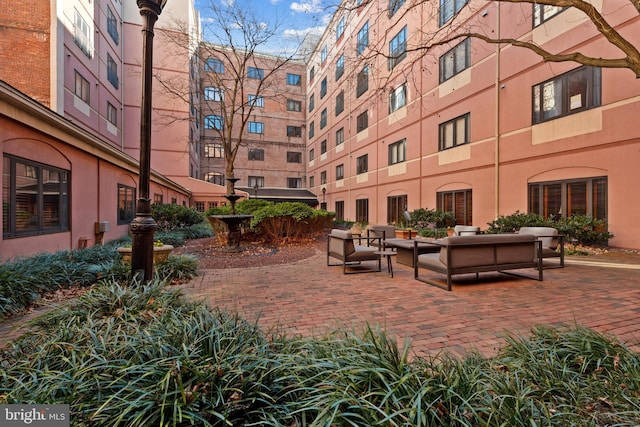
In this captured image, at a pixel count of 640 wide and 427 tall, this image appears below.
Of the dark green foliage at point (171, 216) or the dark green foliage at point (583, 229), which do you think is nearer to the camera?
the dark green foliage at point (583, 229)

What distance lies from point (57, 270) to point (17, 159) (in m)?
3.00

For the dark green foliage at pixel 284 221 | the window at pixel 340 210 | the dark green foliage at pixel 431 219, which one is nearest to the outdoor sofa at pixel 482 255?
the dark green foliage at pixel 284 221

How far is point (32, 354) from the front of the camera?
2.35 metres

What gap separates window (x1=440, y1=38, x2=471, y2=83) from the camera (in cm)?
1438

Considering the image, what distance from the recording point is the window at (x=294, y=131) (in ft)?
131

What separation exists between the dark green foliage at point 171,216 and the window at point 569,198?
16.9 meters

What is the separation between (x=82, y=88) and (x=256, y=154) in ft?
70.0

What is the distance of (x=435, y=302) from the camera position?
4.71 m

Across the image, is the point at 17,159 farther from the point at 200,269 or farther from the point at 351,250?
the point at 351,250

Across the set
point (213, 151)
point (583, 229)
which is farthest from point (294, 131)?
point (583, 229)

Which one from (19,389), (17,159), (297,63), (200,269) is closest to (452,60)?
(200,269)

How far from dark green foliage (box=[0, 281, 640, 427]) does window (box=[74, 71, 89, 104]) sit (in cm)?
2009

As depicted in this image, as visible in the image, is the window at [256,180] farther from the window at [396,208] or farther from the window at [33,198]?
the window at [33,198]

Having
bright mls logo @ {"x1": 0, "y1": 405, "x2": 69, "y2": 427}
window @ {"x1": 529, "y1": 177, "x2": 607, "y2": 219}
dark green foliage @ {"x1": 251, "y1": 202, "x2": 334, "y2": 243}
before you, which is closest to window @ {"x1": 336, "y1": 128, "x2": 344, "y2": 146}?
dark green foliage @ {"x1": 251, "y1": 202, "x2": 334, "y2": 243}
